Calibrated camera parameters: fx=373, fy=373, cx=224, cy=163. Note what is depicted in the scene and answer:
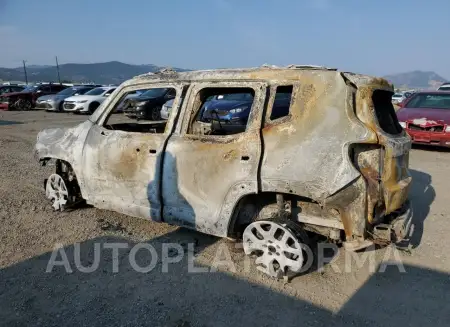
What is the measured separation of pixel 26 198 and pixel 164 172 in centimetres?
290

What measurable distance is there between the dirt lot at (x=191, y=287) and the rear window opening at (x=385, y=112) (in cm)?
132

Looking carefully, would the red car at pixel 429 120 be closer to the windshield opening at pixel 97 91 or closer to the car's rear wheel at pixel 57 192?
the car's rear wheel at pixel 57 192

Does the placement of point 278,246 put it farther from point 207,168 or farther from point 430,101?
point 430,101

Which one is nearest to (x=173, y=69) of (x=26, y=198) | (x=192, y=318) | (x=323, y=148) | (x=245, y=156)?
(x=245, y=156)

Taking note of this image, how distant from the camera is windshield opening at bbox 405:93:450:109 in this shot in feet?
32.1

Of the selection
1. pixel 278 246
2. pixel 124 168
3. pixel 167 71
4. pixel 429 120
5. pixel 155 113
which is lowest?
pixel 155 113

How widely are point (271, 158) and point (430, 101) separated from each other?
342 inches

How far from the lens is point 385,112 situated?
3.66 m

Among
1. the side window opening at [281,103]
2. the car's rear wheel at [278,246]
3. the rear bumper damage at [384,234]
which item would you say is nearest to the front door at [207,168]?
the side window opening at [281,103]

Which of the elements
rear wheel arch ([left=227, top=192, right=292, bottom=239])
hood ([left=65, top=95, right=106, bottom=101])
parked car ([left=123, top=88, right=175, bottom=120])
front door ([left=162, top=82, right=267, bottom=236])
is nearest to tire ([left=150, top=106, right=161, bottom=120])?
parked car ([left=123, top=88, right=175, bottom=120])

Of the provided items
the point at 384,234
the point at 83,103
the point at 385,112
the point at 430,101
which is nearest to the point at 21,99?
the point at 83,103

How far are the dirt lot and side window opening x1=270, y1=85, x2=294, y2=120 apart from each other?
1501mm

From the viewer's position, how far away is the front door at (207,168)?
342cm

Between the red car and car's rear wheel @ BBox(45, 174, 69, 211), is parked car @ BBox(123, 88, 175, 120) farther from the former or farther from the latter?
car's rear wheel @ BBox(45, 174, 69, 211)
